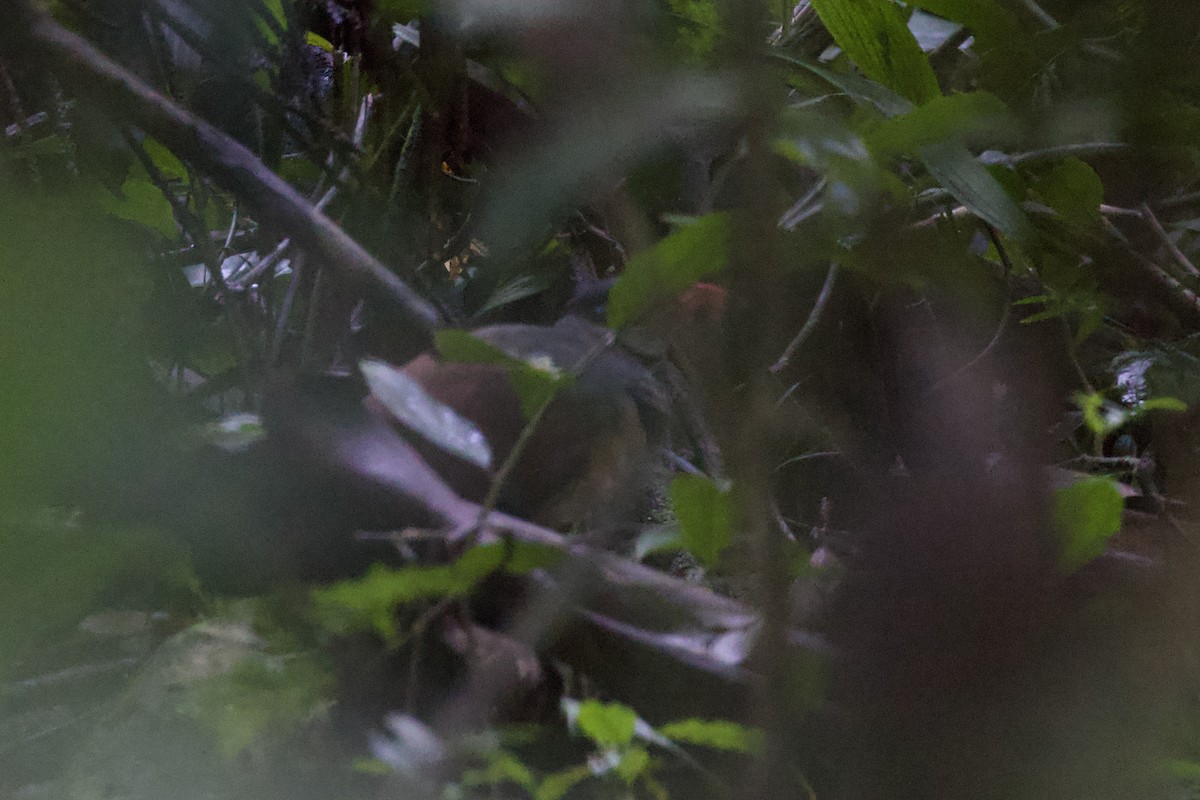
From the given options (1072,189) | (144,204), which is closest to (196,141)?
(144,204)

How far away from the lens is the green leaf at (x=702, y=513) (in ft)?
1.21

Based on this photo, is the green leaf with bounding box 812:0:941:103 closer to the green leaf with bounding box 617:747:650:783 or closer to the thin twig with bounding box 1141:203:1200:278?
the thin twig with bounding box 1141:203:1200:278

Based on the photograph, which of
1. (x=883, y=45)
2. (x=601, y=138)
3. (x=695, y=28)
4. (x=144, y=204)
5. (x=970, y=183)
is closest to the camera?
(x=601, y=138)

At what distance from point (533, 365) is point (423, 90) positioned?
456 mm

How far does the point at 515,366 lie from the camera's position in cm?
39

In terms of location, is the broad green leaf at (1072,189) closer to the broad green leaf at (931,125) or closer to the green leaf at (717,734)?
the broad green leaf at (931,125)

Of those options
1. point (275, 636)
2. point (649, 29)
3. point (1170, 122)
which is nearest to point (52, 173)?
point (275, 636)

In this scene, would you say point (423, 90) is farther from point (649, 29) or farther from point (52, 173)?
point (649, 29)

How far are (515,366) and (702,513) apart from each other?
0.12 m

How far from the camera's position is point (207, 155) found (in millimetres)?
566

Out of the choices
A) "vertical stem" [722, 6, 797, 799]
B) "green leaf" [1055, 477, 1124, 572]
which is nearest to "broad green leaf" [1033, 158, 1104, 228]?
"green leaf" [1055, 477, 1124, 572]

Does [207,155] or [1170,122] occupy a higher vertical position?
[207,155]

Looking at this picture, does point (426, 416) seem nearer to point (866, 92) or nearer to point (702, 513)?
point (702, 513)

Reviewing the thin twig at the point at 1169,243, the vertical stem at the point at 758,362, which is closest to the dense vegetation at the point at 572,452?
the vertical stem at the point at 758,362
